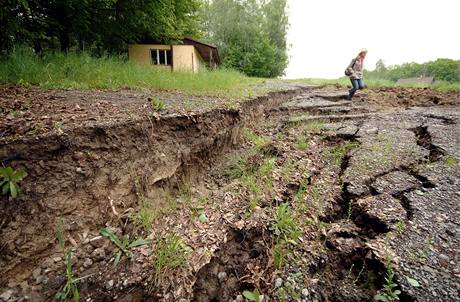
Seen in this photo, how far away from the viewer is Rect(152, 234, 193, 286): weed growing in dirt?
1836 mm

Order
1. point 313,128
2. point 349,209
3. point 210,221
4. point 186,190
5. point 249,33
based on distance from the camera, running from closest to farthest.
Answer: point 349,209 < point 210,221 < point 186,190 < point 313,128 < point 249,33

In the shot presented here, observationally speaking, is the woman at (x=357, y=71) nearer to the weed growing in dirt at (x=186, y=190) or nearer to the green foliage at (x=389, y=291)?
the weed growing in dirt at (x=186, y=190)

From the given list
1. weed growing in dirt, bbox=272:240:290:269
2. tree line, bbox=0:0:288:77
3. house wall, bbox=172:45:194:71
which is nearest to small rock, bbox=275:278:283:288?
weed growing in dirt, bbox=272:240:290:269

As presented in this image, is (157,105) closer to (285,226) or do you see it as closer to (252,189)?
(252,189)

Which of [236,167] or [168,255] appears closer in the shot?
[168,255]

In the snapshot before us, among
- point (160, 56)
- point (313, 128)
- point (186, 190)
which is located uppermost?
point (160, 56)

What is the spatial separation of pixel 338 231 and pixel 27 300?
2572mm

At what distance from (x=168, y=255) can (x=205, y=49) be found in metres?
17.1

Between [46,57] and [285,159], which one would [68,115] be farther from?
[46,57]

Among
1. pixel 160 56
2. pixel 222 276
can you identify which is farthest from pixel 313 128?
pixel 160 56

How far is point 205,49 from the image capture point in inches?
658

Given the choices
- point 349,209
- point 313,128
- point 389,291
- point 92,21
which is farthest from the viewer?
point 92,21

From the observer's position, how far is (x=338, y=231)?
216 cm

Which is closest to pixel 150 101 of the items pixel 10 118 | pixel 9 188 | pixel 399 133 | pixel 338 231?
pixel 10 118
